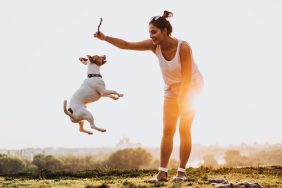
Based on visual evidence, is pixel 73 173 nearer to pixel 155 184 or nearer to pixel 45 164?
pixel 155 184

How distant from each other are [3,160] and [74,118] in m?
54.8

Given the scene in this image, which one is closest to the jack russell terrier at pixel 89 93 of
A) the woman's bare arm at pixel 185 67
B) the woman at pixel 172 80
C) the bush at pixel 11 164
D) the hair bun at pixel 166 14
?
the woman at pixel 172 80

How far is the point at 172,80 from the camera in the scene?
6707 mm

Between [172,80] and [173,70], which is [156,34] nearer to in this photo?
[173,70]

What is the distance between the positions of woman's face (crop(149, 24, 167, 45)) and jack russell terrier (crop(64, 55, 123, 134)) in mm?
794

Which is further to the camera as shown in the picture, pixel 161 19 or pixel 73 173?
pixel 73 173

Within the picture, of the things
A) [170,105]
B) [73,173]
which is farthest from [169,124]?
[73,173]

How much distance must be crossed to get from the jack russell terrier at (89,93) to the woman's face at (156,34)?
0.79 meters

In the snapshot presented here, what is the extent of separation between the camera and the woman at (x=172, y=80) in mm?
6445

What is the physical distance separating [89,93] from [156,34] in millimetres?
1315

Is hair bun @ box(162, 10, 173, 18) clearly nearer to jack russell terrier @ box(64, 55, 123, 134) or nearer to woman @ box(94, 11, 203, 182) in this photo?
woman @ box(94, 11, 203, 182)

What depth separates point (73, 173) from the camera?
10.2m

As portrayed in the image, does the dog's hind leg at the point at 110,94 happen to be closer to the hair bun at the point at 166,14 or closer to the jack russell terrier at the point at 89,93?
the jack russell terrier at the point at 89,93

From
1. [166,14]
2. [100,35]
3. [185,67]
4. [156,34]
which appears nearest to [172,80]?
[185,67]
